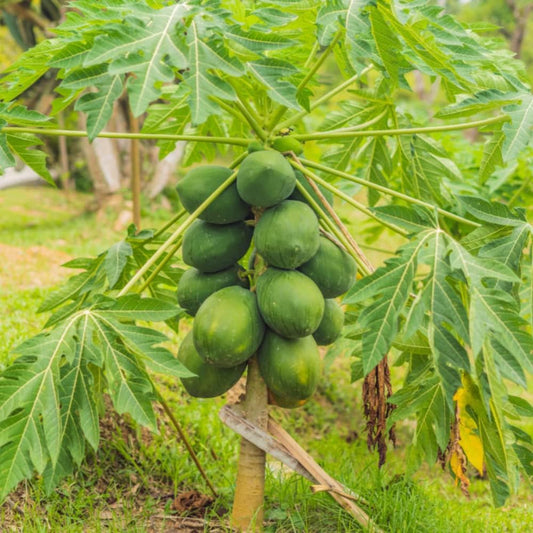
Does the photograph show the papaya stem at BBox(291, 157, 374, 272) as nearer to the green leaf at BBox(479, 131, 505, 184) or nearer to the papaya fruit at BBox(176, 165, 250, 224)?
the papaya fruit at BBox(176, 165, 250, 224)

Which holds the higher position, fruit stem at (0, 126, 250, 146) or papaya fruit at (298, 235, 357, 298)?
fruit stem at (0, 126, 250, 146)

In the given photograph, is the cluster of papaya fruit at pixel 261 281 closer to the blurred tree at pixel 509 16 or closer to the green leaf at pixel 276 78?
the green leaf at pixel 276 78

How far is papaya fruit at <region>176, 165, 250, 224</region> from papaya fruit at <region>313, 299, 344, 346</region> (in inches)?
14.1

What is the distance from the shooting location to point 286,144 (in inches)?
71.8

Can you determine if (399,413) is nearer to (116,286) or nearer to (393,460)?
(116,286)

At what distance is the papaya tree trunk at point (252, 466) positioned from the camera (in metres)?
1.85

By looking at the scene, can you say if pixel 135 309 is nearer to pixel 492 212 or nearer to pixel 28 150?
pixel 28 150

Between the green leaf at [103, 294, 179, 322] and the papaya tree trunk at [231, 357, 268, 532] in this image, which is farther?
the papaya tree trunk at [231, 357, 268, 532]

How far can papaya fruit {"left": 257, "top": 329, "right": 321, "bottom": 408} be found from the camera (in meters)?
1.70

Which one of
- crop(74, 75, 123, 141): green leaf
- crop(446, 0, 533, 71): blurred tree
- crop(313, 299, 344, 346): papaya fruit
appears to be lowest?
crop(446, 0, 533, 71): blurred tree

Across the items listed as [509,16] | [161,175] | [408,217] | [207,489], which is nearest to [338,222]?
[408,217]

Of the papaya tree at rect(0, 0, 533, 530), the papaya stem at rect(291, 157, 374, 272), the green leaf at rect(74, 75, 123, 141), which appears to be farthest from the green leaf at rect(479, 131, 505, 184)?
the green leaf at rect(74, 75, 123, 141)

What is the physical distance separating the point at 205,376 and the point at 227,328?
0.23 m

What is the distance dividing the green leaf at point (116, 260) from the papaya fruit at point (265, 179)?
1.44ft
